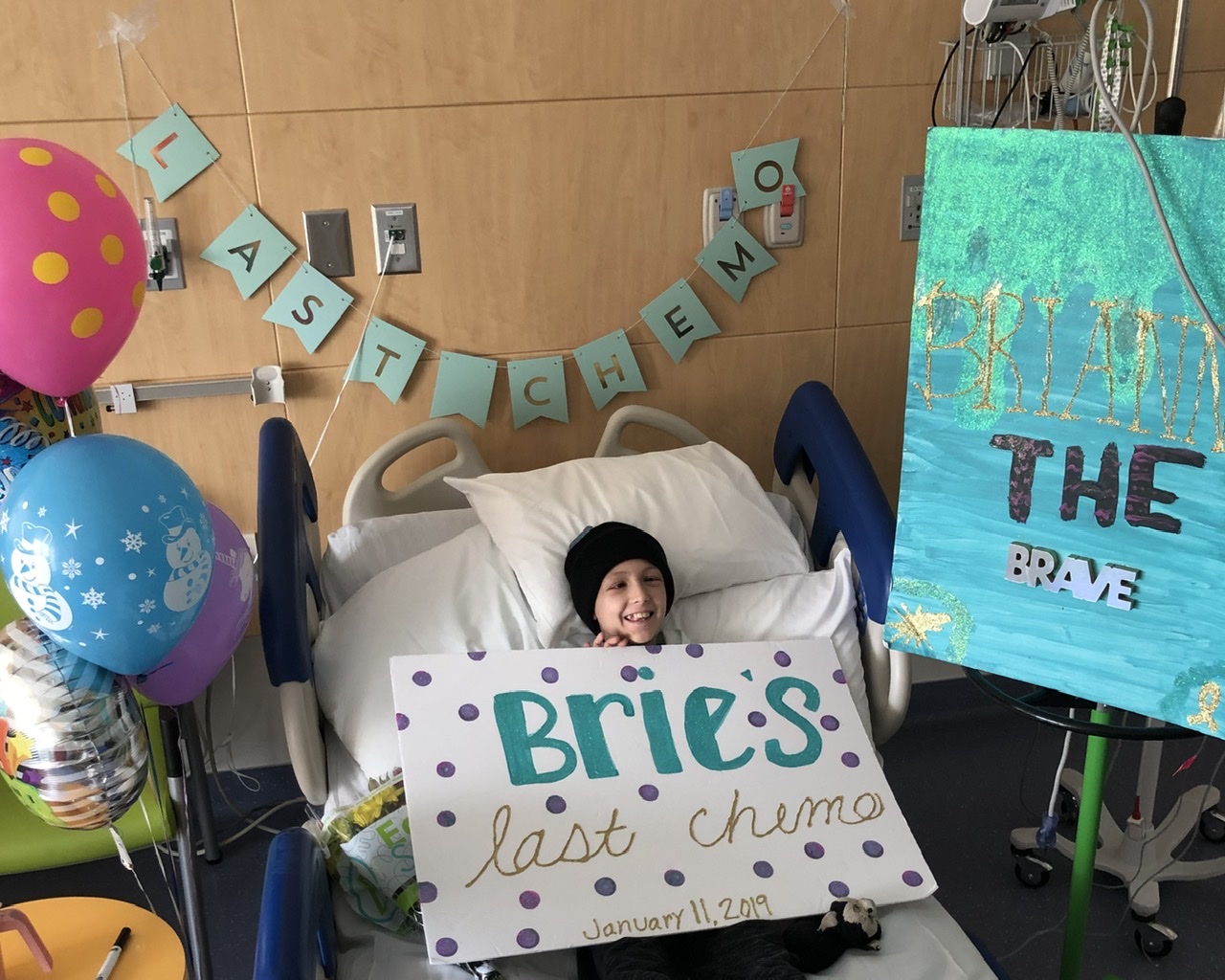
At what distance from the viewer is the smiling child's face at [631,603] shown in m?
1.81

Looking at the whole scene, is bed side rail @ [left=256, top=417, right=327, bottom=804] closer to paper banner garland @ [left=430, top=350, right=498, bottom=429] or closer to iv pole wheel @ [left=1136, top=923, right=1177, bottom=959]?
paper banner garland @ [left=430, top=350, right=498, bottom=429]

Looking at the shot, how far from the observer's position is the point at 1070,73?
6.59 feet

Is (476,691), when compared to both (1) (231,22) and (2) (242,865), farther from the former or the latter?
(1) (231,22)

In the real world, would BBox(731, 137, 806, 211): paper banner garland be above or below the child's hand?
above

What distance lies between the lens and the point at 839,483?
191 cm

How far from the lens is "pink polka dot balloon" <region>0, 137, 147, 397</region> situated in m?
1.21

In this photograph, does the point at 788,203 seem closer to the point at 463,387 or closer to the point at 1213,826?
the point at 463,387

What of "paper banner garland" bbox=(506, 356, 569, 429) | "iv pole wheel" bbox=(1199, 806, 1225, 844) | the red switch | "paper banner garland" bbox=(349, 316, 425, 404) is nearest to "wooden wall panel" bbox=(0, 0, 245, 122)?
"paper banner garland" bbox=(349, 316, 425, 404)

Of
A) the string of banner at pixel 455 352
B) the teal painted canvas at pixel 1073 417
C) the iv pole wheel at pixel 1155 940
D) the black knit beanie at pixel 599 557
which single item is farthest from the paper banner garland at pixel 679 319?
the iv pole wheel at pixel 1155 940

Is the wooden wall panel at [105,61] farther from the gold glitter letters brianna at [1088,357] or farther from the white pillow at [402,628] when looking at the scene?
the gold glitter letters brianna at [1088,357]

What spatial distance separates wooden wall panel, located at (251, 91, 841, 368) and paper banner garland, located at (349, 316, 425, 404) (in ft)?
0.09

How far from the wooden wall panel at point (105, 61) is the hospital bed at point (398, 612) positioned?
0.64m

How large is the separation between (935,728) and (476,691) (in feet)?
4.65

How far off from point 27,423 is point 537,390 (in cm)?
108
